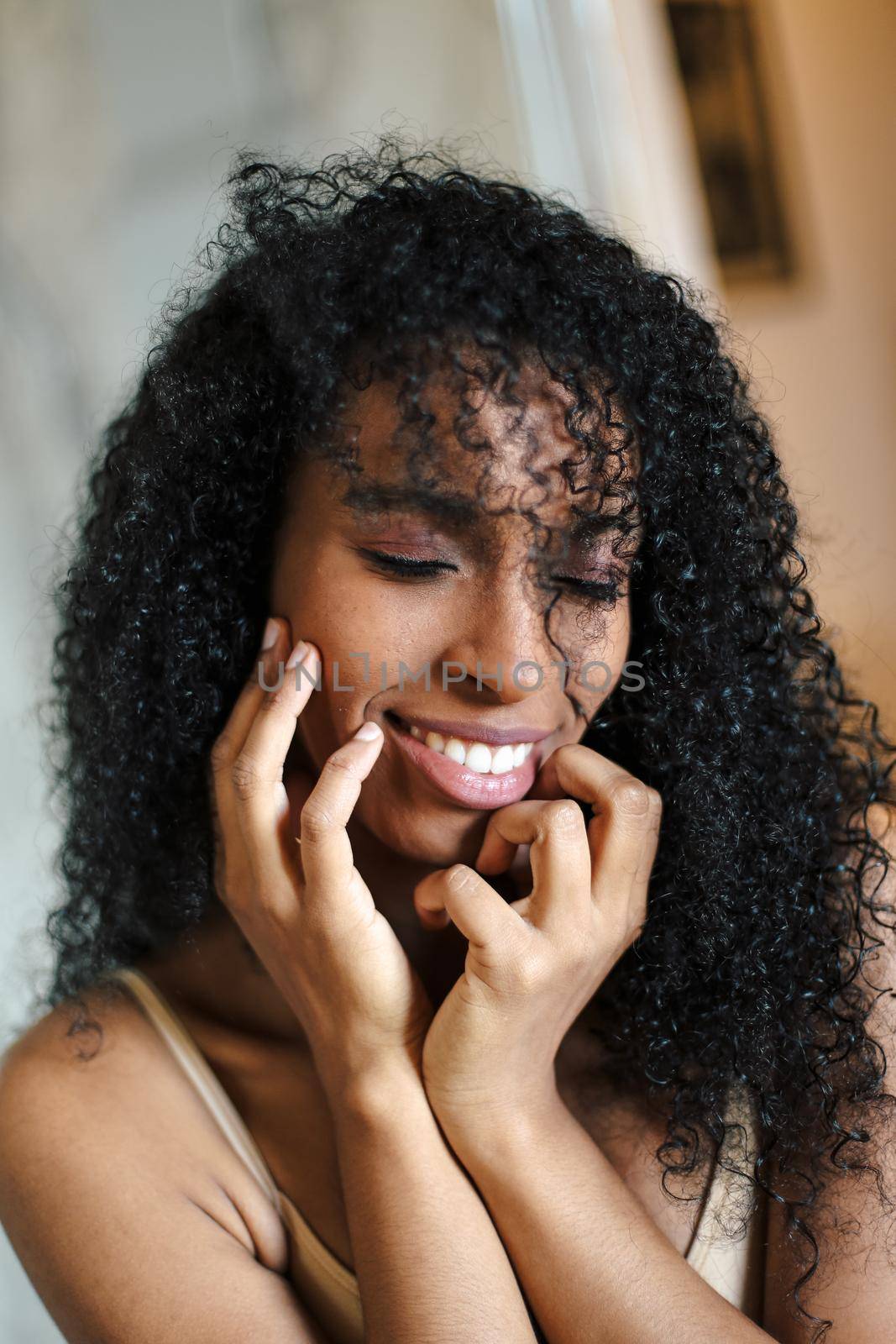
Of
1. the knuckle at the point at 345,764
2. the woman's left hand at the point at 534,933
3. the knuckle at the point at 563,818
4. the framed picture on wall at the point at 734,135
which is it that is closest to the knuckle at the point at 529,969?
the woman's left hand at the point at 534,933

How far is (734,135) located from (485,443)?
1589 millimetres

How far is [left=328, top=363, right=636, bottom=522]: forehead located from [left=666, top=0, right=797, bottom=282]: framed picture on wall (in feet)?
4.60

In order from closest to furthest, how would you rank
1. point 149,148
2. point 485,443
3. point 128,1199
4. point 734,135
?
point 485,443 < point 128,1199 < point 149,148 < point 734,135

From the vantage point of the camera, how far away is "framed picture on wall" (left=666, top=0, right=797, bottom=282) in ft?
6.97

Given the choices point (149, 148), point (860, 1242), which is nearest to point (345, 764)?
point (860, 1242)

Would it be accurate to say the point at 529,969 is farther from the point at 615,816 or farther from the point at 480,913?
the point at 615,816

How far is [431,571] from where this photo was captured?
1012mm

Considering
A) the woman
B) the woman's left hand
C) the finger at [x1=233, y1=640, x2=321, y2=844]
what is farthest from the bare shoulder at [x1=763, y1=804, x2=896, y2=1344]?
the finger at [x1=233, y1=640, x2=321, y2=844]

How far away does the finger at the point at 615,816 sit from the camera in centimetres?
108

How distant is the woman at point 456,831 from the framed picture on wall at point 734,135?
1173mm

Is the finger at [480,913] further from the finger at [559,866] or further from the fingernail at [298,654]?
the fingernail at [298,654]

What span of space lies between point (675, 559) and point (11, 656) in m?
1.11

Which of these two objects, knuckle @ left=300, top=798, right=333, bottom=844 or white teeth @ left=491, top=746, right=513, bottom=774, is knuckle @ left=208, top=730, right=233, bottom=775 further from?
white teeth @ left=491, top=746, right=513, bottom=774

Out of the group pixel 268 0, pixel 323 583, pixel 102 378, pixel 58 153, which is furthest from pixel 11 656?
pixel 268 0
